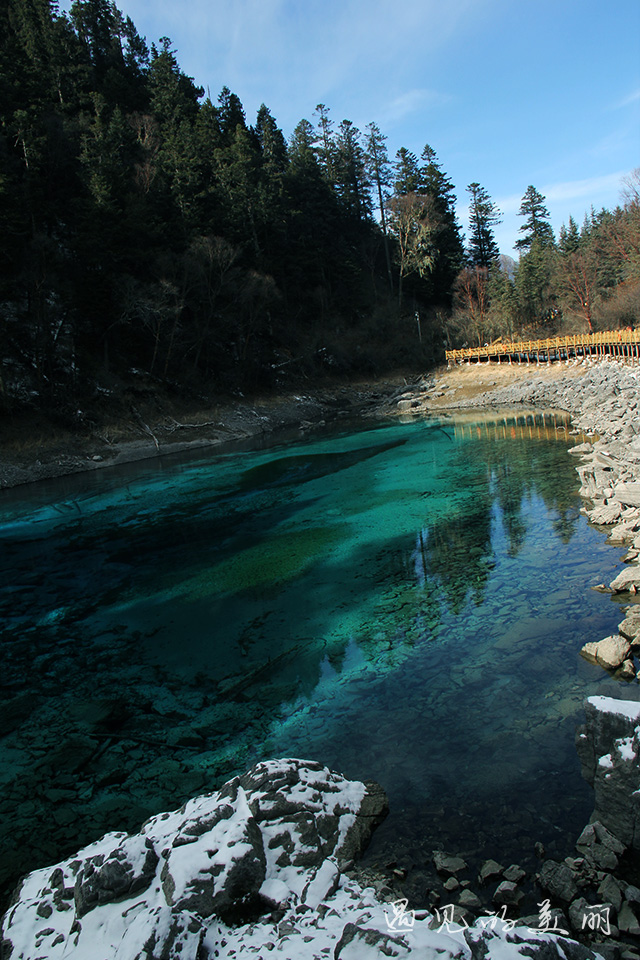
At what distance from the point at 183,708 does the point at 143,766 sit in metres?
1.09

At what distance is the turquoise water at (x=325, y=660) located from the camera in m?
5.04

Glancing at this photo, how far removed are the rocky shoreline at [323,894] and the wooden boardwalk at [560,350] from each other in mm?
33845

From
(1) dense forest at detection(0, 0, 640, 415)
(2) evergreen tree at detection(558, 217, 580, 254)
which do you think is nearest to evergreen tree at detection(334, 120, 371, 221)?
(1) dense forest at detection(0, 0, 640, 415)

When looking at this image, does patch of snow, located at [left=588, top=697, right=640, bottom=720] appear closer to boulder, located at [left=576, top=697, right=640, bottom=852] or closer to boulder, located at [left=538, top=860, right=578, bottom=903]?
boulder, located at [left=576, top=697, right=640, bottom=852]

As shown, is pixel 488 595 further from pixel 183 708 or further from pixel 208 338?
pixel 208 338

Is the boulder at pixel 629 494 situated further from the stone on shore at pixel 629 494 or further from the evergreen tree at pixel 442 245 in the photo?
the evergreen tree at pixel 442 245

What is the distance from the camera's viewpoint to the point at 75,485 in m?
23.8

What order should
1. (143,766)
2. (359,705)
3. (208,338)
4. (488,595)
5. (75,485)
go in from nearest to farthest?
(143,766)
(359,705)
(488,595)
(75,485)
(208,338)

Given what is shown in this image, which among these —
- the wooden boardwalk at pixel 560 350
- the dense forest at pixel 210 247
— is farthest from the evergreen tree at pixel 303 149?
the wooden boardwalk at pixel 560 350

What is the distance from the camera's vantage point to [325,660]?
7.65 m

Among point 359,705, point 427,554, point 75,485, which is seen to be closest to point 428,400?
point 75,485

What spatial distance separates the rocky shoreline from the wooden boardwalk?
33.8 meters

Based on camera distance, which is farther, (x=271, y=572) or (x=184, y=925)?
(x=271, y=572)

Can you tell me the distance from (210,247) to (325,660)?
3403 cm
